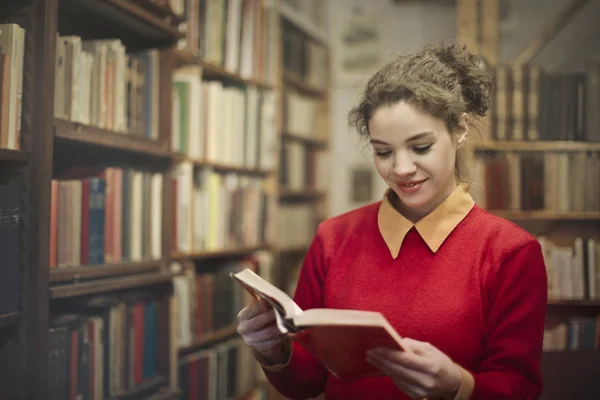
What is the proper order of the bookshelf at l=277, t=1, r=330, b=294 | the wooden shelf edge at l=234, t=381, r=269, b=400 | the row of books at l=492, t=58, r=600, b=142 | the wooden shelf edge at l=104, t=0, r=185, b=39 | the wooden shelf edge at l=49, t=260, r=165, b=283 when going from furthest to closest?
the bookshelf at l=277, t=1, r=330, b=294 < the wooden shelf edge at l=234, t=381, r=269, b=400 < the row of books at l=492, t=58, r=600, b=142 < the wooden shelf edge at l=104, t=0, r=185, b=39 < the wooden shelf edge at l=49, t=260, r=165, b=283

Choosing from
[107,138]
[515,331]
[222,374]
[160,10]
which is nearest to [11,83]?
[107,138]

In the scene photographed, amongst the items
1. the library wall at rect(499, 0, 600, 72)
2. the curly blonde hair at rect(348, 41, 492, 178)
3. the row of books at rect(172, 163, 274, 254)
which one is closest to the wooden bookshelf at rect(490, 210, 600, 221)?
→ the library wall at rect(499, 0, 600, 72)

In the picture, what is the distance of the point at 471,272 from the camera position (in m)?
1.03

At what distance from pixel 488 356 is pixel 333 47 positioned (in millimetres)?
2977

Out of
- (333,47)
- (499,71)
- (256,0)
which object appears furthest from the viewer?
(333,47)

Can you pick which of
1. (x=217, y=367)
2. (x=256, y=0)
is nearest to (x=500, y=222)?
(x=217, y=367)

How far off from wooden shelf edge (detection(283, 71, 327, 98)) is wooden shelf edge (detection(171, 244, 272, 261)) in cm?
98

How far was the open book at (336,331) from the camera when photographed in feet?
2.58

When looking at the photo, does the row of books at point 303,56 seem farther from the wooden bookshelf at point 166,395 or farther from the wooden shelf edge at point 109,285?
the wooden bookshelf at point 166,395

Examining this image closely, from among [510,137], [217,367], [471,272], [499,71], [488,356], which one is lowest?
[217,367]

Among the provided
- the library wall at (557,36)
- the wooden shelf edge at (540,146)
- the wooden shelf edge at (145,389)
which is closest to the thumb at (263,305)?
the wooden shelf edge at (145,389)

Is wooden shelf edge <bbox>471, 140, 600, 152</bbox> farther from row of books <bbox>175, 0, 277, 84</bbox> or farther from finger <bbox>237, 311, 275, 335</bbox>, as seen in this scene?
finger <bbox>237, 311, 275, 335</bbox>

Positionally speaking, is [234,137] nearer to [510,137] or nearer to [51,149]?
[510,137]

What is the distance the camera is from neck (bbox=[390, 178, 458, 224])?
1.11 m
